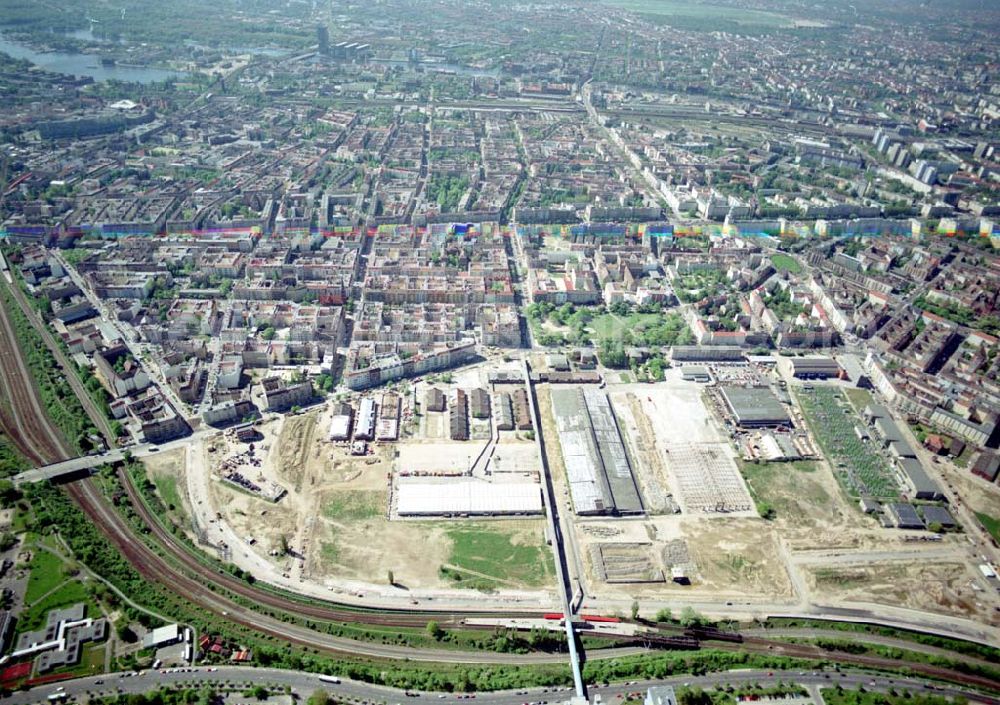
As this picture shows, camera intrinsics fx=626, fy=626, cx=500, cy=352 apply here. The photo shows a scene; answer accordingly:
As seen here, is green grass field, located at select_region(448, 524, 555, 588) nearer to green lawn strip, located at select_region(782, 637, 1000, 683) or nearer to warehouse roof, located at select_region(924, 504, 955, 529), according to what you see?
green lawn strip, located at select_region(782, 637, 1000, 683)

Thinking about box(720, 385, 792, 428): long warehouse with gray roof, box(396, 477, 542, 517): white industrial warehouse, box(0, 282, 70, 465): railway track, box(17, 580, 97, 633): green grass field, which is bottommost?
box(0, 282, 70, 465): railway track

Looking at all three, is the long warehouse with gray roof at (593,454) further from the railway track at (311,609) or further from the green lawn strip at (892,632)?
the green lawn strip at (892,632)

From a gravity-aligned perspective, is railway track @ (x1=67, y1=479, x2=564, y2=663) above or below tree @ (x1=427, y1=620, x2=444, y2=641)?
below

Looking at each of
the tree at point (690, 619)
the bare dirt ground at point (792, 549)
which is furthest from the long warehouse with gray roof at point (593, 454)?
the tree at point (690, 619)

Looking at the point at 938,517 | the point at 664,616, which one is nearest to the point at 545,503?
the point at 664,616

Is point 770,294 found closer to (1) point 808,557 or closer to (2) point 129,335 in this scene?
(1) point 808,557

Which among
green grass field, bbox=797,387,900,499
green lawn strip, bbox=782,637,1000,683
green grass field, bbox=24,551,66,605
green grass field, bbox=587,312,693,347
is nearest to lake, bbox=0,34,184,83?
green grass field, bbox=587,312,693,347

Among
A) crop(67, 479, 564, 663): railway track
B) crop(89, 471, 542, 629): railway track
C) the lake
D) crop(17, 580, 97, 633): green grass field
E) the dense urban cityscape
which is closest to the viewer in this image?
crop(17, 580, 97, 633): green grass field
